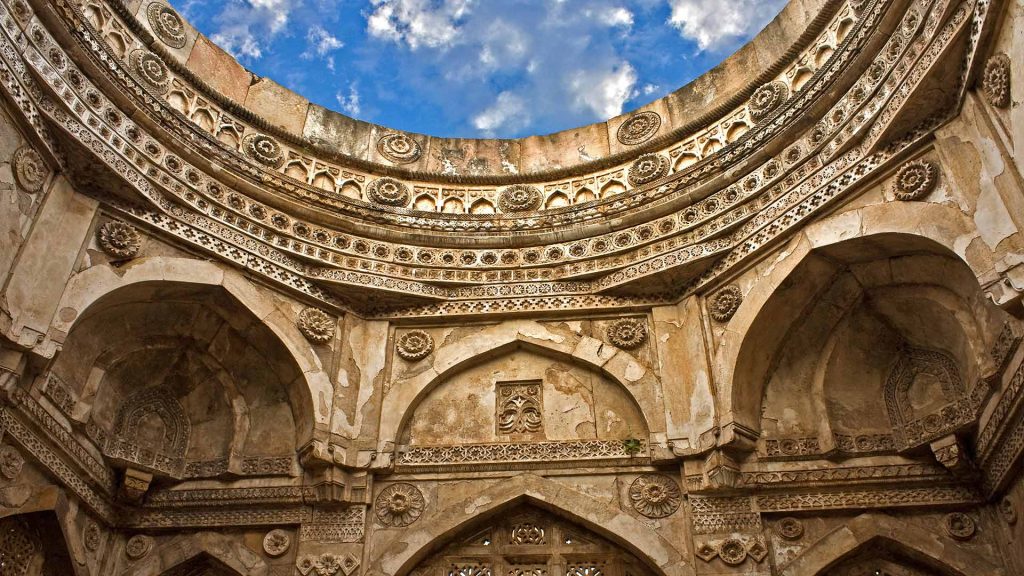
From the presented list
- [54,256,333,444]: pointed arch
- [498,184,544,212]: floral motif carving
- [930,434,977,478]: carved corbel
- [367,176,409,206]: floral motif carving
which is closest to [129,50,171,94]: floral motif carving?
[54,256,333,444]: pointed arch

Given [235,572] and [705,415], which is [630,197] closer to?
[705,415]

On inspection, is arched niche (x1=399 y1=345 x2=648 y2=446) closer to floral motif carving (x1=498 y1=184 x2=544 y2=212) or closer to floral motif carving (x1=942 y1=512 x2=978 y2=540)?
floral motif carving (x1=498 y1=184 x2=544 y2=212)

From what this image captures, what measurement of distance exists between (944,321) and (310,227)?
6114mm

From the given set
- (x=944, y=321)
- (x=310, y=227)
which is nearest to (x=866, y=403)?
(x=944, y=321)

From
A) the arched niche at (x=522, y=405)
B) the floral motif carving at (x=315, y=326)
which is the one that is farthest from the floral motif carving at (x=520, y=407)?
the floral motif carving at (x=315, y=326)

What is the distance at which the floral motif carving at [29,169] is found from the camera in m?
6.57

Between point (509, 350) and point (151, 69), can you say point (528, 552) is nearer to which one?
point (509, 350)

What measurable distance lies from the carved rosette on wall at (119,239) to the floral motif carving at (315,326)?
170cm

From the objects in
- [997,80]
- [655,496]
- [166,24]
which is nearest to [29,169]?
[166,24]

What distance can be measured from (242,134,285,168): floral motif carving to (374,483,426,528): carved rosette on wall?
3.71 m

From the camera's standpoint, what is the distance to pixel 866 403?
310 inches

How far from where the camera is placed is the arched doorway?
25.2ft

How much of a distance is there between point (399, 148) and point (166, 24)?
109 inches

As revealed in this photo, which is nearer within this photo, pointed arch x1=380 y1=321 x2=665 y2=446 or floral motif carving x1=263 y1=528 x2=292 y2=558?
floral motif carving x1=263 y1=528 x2=292 y2=558
